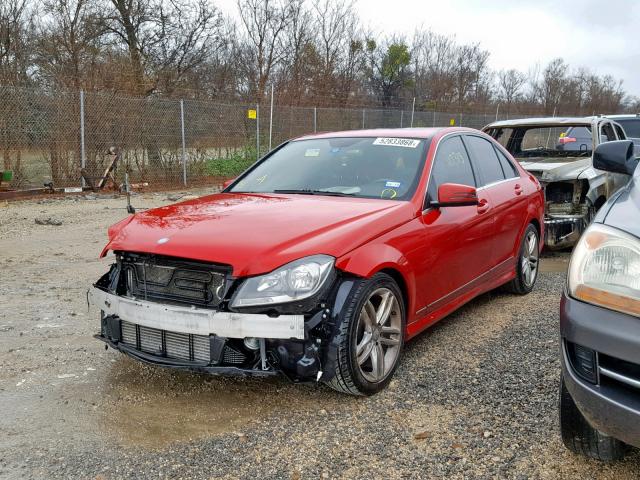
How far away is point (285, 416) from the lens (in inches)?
123

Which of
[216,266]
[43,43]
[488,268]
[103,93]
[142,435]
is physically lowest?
[142,435]

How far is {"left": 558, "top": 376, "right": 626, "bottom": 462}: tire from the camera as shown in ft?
8.09

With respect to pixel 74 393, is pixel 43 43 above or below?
above

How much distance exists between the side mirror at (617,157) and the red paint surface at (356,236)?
1.00m

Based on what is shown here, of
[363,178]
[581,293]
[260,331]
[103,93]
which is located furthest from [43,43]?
[581,293]

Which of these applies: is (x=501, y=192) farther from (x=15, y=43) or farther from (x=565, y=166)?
(x=15, y=43)

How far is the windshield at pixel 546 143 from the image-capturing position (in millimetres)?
7832

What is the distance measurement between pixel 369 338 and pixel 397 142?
1.69 m

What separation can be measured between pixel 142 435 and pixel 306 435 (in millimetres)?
826

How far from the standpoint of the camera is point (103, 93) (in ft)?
42.4

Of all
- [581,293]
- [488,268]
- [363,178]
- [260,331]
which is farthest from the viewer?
[488,268]

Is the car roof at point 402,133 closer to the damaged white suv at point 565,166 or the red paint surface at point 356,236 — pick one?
the red paint surface at point 356,236

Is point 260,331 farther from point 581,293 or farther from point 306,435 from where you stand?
point 581,293

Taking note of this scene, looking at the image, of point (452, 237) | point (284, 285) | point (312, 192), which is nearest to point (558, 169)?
point (452, 237)
